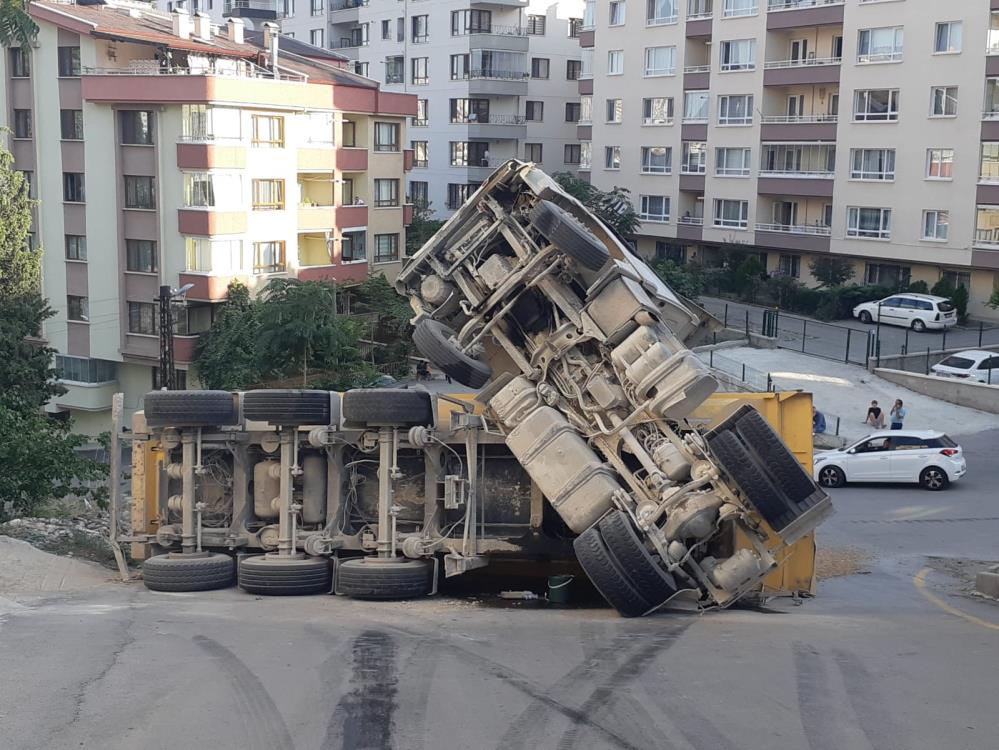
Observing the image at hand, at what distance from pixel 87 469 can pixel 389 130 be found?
30.5 m

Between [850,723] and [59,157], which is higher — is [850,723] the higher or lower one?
the lower one

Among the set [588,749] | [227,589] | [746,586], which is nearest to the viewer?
[588,749]

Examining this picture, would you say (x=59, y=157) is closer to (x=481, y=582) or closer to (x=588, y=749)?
(x=481, y=582)

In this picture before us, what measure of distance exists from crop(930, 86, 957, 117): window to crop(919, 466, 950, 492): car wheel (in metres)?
22.9

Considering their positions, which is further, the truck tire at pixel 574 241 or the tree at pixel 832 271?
the tree at pixel 832 271

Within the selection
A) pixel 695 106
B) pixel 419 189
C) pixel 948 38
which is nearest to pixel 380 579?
pixel 948 38

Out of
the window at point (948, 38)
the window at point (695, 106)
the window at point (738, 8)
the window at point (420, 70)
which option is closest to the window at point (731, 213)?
the window at point (695, 106)

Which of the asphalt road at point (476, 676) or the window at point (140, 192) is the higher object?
the window at point (140, 192)

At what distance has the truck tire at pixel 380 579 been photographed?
1290 centimetres

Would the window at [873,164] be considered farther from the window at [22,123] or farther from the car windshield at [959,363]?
the window at [22,123]

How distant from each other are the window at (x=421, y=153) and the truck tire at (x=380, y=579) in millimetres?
55659

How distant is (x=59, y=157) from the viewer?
42.8 m

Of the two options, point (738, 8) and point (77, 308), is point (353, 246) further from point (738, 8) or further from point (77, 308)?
point (738, 8)

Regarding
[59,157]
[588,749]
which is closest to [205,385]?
[59,157]
